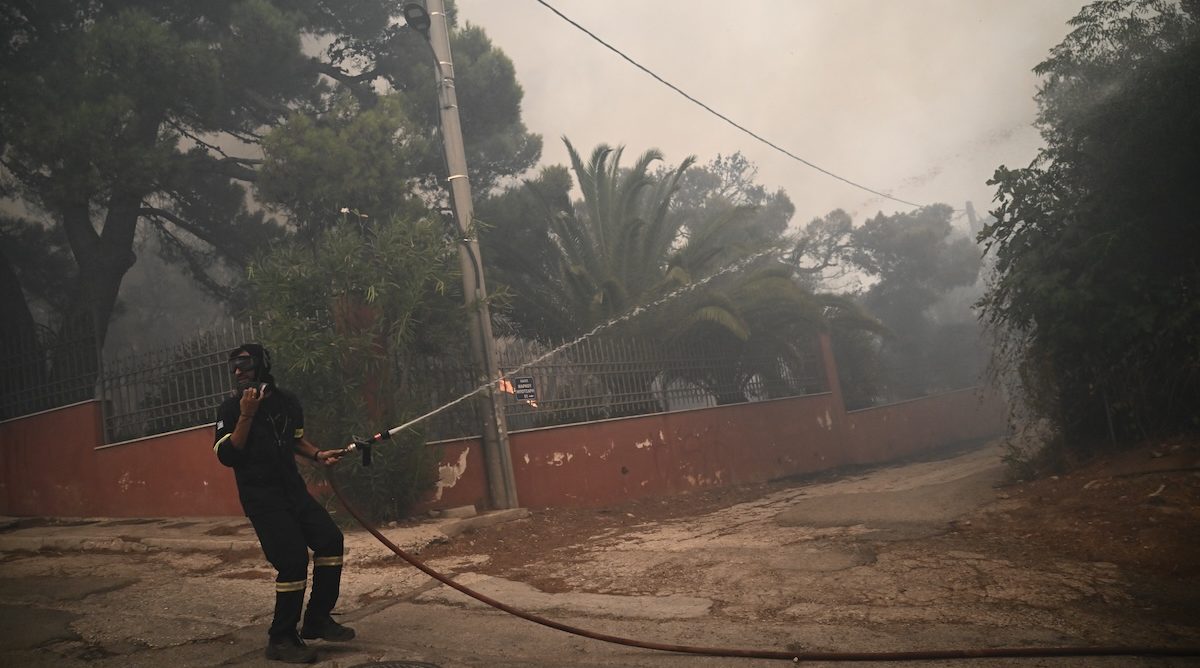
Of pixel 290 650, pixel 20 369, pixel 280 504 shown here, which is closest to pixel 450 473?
pixel 280 504

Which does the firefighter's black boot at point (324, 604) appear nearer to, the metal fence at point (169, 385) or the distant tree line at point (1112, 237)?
the metal fence at point (169, 385)

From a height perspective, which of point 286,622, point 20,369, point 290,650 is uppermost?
point 20,369

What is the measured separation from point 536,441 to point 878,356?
15.3 metres

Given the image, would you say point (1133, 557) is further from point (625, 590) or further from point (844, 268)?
point (844, 268)

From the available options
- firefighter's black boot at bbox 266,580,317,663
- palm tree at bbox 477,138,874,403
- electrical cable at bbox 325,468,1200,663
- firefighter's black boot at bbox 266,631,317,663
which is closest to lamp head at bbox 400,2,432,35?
palm tree at bbox 477,138,874,403

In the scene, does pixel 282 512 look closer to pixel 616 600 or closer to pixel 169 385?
pixel 616 600

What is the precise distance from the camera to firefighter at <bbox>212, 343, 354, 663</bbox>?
154 inches

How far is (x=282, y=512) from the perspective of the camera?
13.2 feet

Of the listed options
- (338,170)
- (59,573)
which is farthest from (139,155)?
(59,573)

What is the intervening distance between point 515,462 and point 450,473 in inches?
42.2

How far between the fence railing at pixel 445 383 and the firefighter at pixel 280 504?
4.60 metres

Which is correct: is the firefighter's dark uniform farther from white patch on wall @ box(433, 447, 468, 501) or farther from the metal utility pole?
the metal utility pole

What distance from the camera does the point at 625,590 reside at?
543cm

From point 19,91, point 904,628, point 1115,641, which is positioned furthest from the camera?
point 19,91
